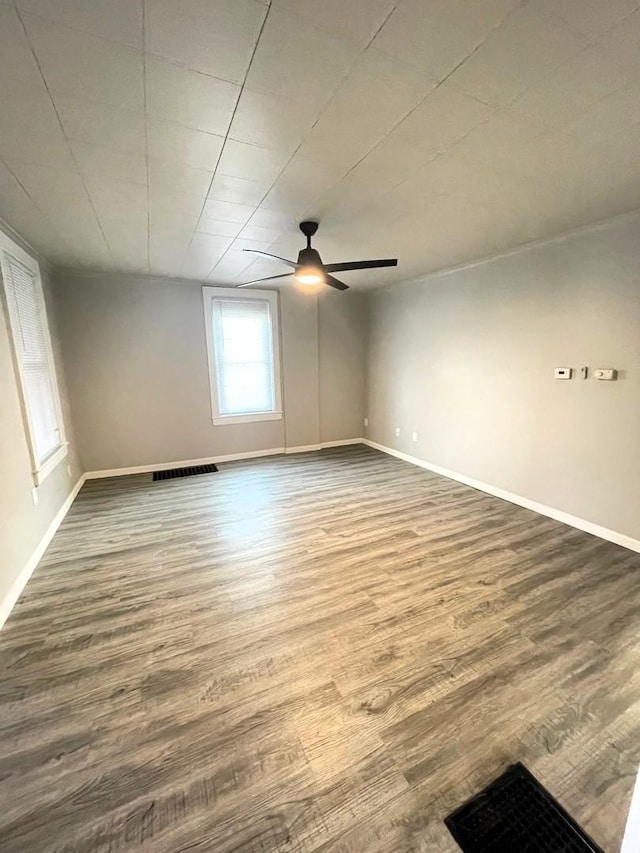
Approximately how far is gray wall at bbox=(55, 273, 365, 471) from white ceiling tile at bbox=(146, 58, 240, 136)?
11.3ft

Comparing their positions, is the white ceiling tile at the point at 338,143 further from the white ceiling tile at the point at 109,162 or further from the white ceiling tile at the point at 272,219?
the white ceiling tile at the point at 109,162

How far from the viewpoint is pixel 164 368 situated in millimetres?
4812

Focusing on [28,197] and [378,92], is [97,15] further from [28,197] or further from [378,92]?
[28,197]

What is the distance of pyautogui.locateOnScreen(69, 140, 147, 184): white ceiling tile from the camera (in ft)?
5.80

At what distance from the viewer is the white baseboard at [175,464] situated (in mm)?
4676

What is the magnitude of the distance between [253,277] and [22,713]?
4.46 meters

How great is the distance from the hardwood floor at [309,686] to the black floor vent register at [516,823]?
51 millimetres

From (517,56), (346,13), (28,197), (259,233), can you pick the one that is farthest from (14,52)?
(259,233)

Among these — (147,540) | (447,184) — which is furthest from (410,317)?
(147,540)

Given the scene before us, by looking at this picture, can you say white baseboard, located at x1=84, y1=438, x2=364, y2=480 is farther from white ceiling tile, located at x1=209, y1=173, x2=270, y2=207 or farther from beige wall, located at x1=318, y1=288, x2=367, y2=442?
white ceiling tile, located at x1=209, y1=173, x2=270, y2=207

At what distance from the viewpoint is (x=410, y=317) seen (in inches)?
194

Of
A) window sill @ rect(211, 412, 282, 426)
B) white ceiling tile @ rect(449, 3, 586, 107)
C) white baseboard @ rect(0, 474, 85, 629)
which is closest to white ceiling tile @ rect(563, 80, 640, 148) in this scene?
white ceiling tile @ rect(449, 3, 586, 107)

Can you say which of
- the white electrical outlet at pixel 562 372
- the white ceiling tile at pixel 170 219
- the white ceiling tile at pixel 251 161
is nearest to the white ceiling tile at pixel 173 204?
the white ceiling tile at pixel 170 219

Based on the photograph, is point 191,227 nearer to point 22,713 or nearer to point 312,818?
point 22,713
